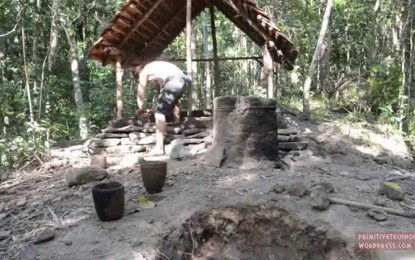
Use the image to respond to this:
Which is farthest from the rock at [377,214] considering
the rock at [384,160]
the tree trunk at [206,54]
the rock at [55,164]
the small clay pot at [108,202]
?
the tree trunk at [206,54]

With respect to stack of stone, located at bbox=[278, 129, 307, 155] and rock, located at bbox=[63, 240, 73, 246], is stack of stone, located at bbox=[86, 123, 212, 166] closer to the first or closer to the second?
stack of stone, located at bbox=[278, 129, 307, 155]

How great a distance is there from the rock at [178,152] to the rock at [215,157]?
19.7 inches

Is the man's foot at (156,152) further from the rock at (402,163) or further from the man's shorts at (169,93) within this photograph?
the rock at (402,163)

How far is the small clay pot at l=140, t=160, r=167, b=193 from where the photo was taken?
4137 mm

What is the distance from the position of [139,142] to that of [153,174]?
7.57ft

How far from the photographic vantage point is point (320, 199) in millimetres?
3764

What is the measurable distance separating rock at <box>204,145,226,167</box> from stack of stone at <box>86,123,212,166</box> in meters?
0.56

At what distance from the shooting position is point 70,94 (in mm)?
12258

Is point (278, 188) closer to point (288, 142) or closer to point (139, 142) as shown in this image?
point (288, 142)

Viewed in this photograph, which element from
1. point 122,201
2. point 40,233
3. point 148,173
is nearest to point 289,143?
point 148,173

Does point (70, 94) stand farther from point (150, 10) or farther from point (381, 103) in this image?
point (381, 103)

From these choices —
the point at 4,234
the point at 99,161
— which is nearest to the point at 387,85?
the point at 99,161

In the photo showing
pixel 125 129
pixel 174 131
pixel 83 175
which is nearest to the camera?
pixel 83 175

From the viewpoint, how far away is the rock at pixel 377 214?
3484mm
